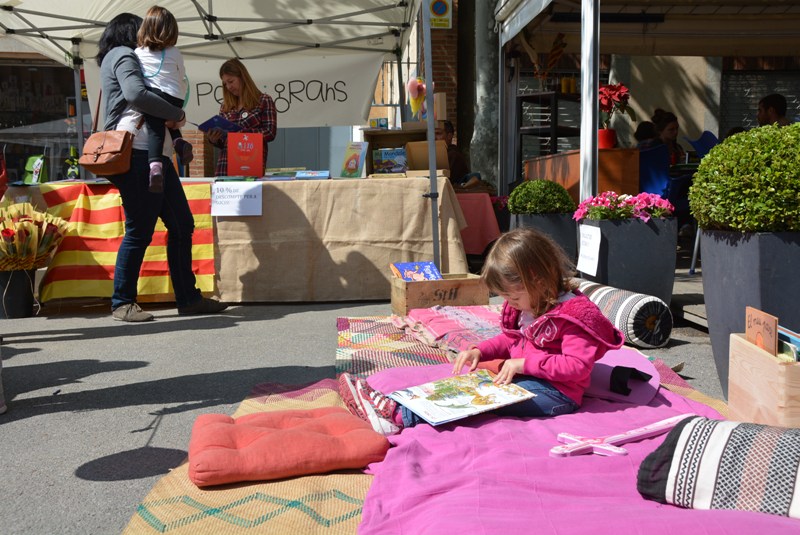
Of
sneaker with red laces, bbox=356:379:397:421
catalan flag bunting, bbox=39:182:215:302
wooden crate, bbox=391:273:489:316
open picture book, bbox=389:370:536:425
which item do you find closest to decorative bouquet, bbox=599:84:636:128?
wooden crate, bbox=391:273:489:316

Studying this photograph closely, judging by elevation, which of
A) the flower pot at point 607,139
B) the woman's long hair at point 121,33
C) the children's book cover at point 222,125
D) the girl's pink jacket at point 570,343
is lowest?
the girl's pink jacket at point 570,343

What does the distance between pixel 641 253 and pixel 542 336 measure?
216 cm

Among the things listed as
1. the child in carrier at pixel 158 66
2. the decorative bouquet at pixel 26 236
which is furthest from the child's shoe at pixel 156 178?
the decorative bouquet at pixel 26 236

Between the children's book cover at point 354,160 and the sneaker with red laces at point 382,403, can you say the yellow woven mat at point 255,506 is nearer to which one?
the sneaker with red laces at point 382,403

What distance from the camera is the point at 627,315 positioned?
14.6ft

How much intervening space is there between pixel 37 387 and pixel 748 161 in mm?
3446

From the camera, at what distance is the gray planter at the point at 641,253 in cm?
496

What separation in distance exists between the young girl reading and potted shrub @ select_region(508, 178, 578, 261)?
3270 mm

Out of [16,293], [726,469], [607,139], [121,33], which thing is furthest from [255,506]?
[607,139]

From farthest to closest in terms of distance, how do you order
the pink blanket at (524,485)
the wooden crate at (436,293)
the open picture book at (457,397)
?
the wooden crate at (436,293) → the open picture book at (457,397) → the pink blanket at (524,485)

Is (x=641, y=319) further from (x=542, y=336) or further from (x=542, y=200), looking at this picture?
(x=542, y=200)

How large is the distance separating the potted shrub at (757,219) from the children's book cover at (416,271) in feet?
8.48

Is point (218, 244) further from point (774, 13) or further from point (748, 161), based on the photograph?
point (774, 13)

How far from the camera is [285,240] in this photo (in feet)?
20.5
